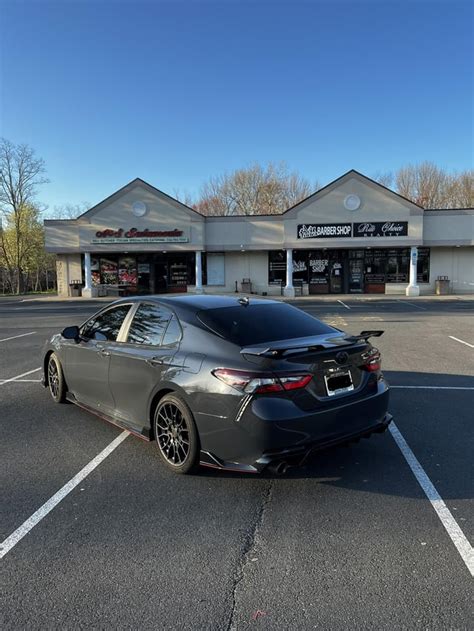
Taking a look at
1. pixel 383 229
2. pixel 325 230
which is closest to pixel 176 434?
pixel 325 230

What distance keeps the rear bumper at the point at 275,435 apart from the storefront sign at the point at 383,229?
26.6 m

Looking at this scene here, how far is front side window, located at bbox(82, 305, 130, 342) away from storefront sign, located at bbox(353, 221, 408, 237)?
25.5 meters

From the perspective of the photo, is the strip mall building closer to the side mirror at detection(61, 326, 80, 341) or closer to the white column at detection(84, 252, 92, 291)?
the white column at detection(84, 252, 92, 291)

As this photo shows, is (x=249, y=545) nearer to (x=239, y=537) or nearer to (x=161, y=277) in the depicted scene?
(x=239, y=537)

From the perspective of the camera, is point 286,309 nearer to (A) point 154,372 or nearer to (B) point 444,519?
(A) point 154,372

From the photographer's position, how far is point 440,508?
11.1ft

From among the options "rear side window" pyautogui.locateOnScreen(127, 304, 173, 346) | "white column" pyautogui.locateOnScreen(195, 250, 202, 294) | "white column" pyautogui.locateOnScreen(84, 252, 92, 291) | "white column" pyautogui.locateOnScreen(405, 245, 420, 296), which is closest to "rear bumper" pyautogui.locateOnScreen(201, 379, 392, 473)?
"rear side window" pyautogui.locateOnScreen(127, 304, 173, 346)

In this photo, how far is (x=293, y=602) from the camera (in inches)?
96.0

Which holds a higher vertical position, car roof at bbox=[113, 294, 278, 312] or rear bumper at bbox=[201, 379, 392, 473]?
car roof at bbox=[113, 294, 278, 312]

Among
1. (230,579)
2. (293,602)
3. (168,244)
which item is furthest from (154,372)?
(168,244)

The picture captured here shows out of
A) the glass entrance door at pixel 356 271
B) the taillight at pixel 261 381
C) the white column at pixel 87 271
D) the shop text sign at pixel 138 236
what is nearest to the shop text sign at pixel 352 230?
the glass entrance door at pixel 356 271

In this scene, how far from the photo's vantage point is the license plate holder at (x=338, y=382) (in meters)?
3.64

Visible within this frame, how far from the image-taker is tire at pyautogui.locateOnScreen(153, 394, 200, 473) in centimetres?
372

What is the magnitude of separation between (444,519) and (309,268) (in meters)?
28.3
